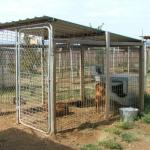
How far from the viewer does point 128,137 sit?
7.84m

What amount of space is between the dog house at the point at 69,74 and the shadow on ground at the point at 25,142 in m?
0.39

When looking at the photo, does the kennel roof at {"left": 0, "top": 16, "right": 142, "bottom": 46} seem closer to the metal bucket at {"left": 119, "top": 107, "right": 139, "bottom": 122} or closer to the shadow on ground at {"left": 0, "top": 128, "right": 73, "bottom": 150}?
the metal bucket at {"left": 119, "top": 107, "right": 139, "bottom": 122}

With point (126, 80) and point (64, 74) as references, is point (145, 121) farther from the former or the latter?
point (64, 74)

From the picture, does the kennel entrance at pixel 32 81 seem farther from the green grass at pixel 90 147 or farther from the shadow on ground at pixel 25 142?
the green grass at pixel 90 147

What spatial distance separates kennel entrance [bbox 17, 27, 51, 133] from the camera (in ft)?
27.7

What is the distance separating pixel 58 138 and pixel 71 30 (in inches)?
121

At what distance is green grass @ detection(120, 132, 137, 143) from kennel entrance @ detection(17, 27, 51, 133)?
1.60 m

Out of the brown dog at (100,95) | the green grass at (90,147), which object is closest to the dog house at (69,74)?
the brown dog at (100,95)

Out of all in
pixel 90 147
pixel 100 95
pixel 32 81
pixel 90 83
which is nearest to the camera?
pixel 90 147

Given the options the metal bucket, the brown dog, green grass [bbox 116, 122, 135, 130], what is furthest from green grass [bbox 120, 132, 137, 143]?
the brown dog

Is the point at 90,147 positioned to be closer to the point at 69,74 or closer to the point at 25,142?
the point at 25,142

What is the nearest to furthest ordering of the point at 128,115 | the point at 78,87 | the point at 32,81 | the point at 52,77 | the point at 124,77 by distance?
the point at 52,77 → the point at 32,81 → the point at 128,115 → the point at 124,77 → the point at 78,87

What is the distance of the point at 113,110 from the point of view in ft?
33.7

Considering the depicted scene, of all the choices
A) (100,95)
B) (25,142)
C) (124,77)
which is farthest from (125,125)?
(25,142)
